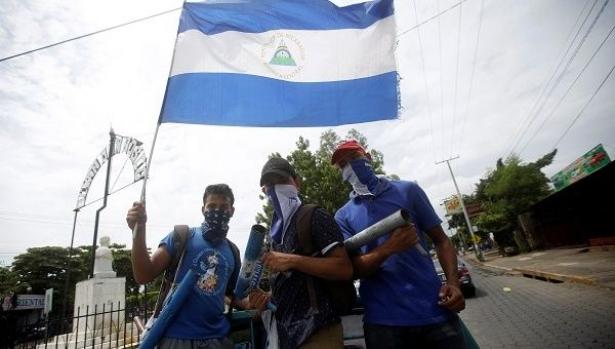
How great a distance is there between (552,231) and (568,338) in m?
28.4

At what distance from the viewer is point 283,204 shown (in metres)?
1.96

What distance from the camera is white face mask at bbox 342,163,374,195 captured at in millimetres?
2297

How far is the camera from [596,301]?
695cm

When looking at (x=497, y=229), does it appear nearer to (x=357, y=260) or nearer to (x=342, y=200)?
(x=342, y=200)

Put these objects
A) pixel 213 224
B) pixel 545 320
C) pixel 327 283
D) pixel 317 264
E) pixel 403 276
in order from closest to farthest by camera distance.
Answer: pixel 317 264 → pixel 327 283 → pixel 403 276 → pixel 213 224 → pixel 545 320

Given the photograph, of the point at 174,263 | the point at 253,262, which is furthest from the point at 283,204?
the point at 174,263

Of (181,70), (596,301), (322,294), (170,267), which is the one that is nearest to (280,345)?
(322,294)

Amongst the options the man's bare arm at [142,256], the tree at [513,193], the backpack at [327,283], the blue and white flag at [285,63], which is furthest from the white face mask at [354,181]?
the tree at [513,193]

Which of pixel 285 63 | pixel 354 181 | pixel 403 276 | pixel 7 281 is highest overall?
pixel 7 281

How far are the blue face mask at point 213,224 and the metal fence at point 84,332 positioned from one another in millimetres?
2990

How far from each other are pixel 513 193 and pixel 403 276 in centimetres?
3808

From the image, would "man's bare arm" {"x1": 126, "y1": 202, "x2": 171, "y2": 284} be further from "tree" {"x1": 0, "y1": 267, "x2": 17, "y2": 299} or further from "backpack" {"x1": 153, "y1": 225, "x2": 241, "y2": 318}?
"tree" {"x1": 0, "y1": 267, "x2": 17, "y2": 299}

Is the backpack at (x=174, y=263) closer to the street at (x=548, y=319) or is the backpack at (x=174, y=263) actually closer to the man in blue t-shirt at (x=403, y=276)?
the man in blue t-shirt at (x=403, y=276)

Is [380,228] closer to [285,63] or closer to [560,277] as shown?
[285,63]
